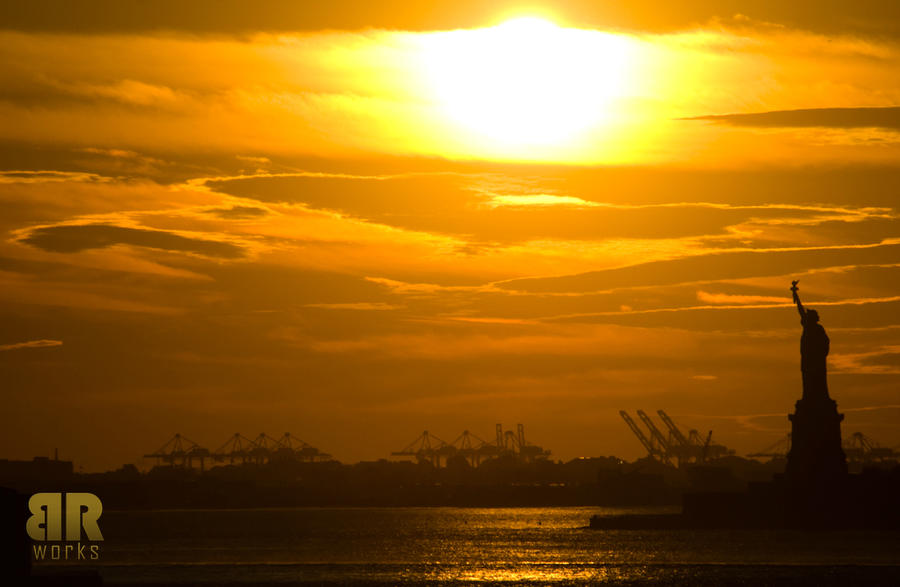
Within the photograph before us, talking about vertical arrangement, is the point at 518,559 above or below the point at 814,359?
below

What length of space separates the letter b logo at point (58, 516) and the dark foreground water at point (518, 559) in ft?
102

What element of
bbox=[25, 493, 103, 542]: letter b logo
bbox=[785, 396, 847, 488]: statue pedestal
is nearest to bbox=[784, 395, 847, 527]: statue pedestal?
bbox=[785, 396, 847, 488]: statue pedestal

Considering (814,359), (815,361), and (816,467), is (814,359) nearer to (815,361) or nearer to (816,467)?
(815,361)

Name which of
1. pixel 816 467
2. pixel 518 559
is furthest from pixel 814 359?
pixel 518 559

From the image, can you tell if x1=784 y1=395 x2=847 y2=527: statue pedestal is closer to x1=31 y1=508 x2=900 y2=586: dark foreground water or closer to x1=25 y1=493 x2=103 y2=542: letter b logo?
x1=31 y1=508 x2=900 y2=586: dark foreground water

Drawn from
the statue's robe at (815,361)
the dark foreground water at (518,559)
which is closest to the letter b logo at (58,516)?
the dark foreground water at (518,559)

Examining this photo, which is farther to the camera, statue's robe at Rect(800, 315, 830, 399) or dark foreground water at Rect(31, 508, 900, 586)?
statue's robe at Rect(800, 315, 830, 399)

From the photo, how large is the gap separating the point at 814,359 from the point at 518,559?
1079 inches

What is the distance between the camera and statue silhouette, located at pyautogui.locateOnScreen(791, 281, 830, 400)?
11794cm

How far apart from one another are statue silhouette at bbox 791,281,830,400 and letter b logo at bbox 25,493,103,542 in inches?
2758

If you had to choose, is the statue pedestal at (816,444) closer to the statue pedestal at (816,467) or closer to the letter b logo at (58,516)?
the statue pedestal at (816,467)

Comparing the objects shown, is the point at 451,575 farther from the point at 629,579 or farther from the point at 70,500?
the point at 70,500

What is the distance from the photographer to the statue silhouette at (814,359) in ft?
387

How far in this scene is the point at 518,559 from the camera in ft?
390
